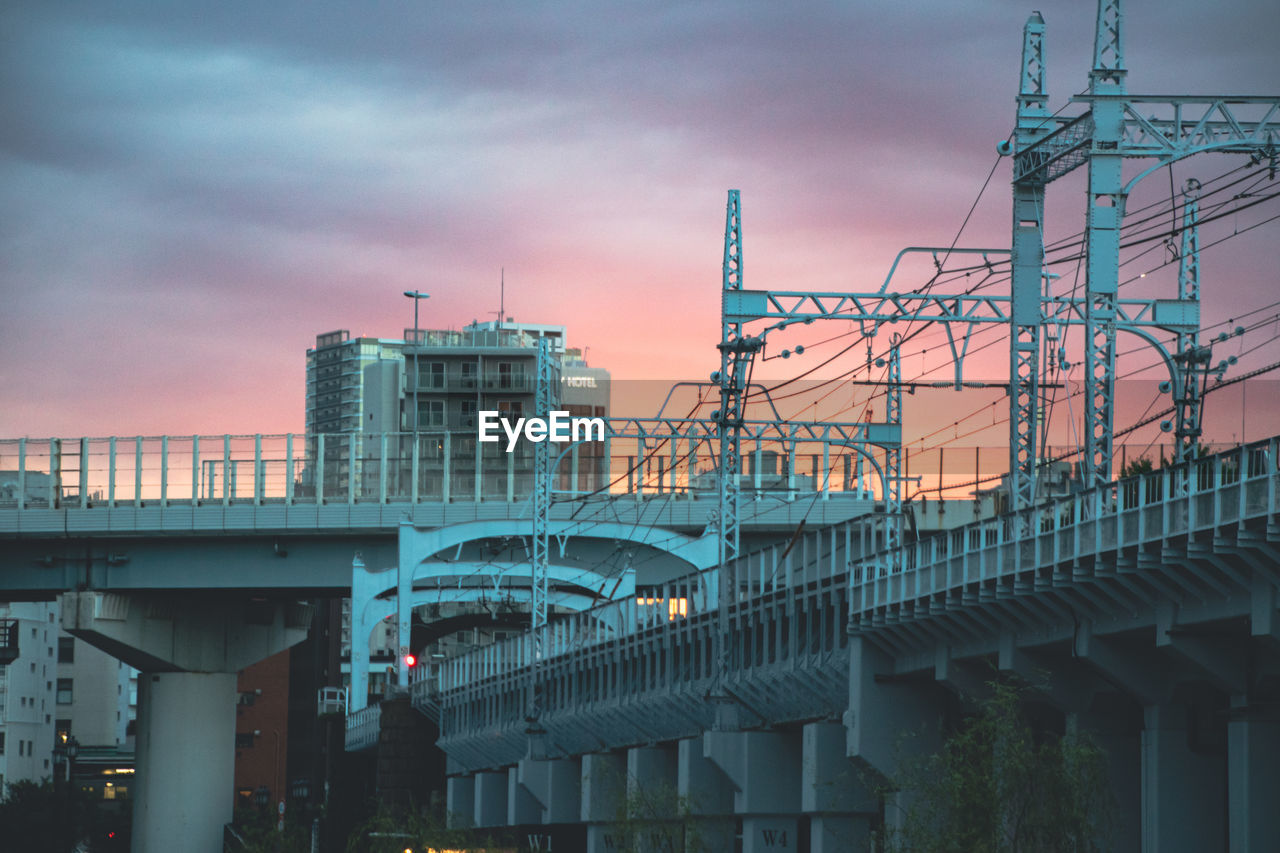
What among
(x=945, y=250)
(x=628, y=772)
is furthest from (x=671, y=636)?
(x=945, y=250)

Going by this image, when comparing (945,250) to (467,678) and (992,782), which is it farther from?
(467,678)

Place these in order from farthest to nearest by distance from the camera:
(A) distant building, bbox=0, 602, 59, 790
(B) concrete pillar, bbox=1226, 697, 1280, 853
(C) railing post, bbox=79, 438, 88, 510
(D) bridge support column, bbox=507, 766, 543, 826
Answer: (A) distant building, bbox=0, 602, 59, 790 → (C) railing post, bbox=79, 438, 88, 510 → (D) bridge support column, bbox=507, 766, 543, 826 → (B) concrete pillar, bbox=1226, 697, 1280, 853

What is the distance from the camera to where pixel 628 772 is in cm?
6738

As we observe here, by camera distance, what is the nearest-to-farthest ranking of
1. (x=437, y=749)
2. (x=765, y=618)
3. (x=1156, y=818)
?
(x=1156, y=818)
(x=765, y=618)
(x=437, y=749)

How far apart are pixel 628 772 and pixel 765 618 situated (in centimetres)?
1199

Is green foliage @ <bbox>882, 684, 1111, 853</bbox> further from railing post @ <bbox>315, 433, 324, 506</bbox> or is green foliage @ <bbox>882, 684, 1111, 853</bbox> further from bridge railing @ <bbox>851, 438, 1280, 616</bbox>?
railing post @ <bbox>315, 433, 324, 506</bbox>

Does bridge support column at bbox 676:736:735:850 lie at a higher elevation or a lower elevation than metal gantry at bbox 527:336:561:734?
lower

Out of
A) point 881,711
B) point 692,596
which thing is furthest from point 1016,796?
point 692,596

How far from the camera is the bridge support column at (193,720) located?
104m

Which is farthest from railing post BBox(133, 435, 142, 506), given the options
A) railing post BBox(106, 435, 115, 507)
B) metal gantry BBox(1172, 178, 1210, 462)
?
metal gantry BBox(1172, 178, 1210, 462)

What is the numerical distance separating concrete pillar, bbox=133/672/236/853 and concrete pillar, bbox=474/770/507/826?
69.3 feet

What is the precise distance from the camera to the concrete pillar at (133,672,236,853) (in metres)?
105

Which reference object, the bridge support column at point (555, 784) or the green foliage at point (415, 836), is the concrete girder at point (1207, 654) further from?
the bridge support column at point (555, 784)

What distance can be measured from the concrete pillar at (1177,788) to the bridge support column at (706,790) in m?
Result: 19.6
